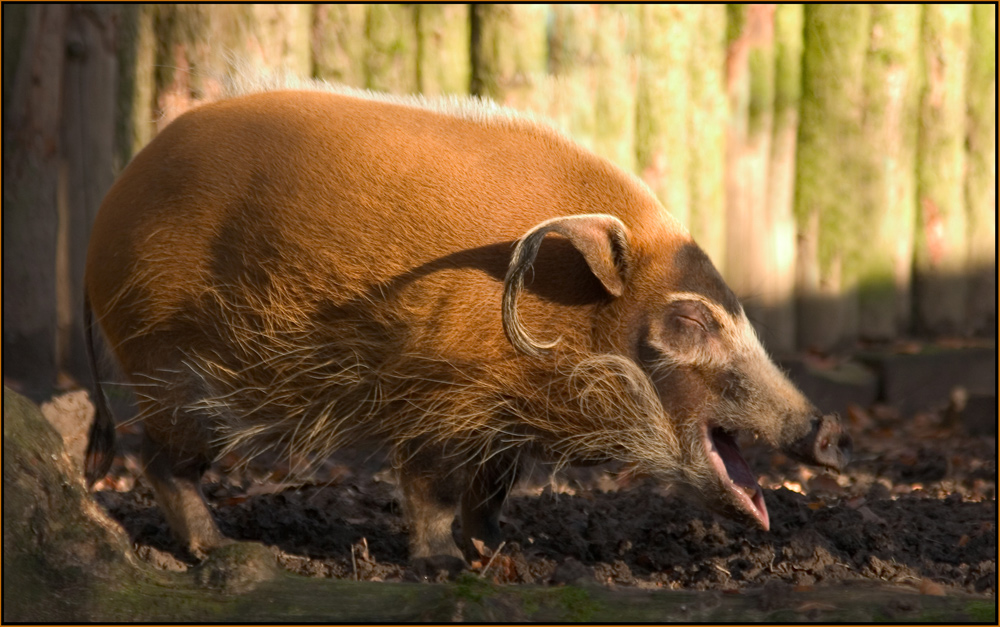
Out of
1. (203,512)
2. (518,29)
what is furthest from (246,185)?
(518,29)

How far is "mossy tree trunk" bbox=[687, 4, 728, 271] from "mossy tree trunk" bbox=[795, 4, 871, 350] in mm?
716

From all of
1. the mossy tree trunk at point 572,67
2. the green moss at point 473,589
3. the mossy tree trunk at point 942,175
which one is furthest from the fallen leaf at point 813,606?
the mossy tree trunk at point 942,175

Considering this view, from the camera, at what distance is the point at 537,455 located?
140 inches

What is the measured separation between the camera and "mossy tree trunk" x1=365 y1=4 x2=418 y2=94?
607 centimetres

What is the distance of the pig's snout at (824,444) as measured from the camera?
3.31 metres

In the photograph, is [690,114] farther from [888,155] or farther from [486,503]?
[486,503]

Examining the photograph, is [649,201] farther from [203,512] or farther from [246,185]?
[203,512]

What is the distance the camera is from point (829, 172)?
7.16 m

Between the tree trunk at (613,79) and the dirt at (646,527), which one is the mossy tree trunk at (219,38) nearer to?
the tree trunk at (613,79)

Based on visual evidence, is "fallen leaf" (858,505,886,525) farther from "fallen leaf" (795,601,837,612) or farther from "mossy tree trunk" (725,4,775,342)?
"mossy tree trunk" (725,4,775,342)

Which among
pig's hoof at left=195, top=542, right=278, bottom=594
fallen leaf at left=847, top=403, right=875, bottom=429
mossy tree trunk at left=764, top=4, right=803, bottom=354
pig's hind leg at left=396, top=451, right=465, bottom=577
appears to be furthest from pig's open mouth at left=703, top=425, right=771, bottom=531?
→ mossy tree trunk at left=764, top=4, right=803, bottom=354

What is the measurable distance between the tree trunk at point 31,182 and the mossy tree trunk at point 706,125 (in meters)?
3.83

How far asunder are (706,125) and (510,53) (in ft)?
4.85

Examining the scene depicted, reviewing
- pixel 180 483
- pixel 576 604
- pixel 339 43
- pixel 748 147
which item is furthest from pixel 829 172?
pixel 576 604
